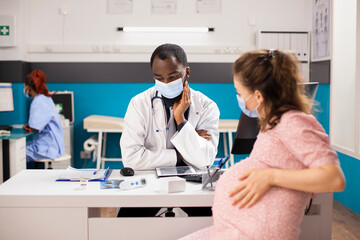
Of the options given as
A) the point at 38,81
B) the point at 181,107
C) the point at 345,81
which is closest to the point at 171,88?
the point at 181,107

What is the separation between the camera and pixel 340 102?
11.0ft

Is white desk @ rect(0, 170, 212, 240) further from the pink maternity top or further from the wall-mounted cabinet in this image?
the wall-mounted cabinet

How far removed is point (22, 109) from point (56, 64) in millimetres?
654

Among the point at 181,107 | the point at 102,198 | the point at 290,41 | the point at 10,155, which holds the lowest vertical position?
the point at 10,155

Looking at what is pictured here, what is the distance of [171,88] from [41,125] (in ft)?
7.10

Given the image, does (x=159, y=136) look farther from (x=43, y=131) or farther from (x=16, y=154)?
(x=43, y=131)

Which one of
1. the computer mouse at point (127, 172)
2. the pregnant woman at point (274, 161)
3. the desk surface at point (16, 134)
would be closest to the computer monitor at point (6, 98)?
the desk surface at point (16, 134)

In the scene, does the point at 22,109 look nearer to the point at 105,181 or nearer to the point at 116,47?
the point at 116,47

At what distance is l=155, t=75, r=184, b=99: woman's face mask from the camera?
2.11m

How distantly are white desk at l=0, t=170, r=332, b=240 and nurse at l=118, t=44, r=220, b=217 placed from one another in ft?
1.05

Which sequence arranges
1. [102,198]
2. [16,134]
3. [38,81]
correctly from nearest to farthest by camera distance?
[102,198] → [16,134] → [38,81]

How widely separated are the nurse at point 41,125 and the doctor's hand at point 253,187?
9.68 ft

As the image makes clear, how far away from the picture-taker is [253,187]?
123cm

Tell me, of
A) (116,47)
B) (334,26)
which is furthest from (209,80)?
(334,26)
